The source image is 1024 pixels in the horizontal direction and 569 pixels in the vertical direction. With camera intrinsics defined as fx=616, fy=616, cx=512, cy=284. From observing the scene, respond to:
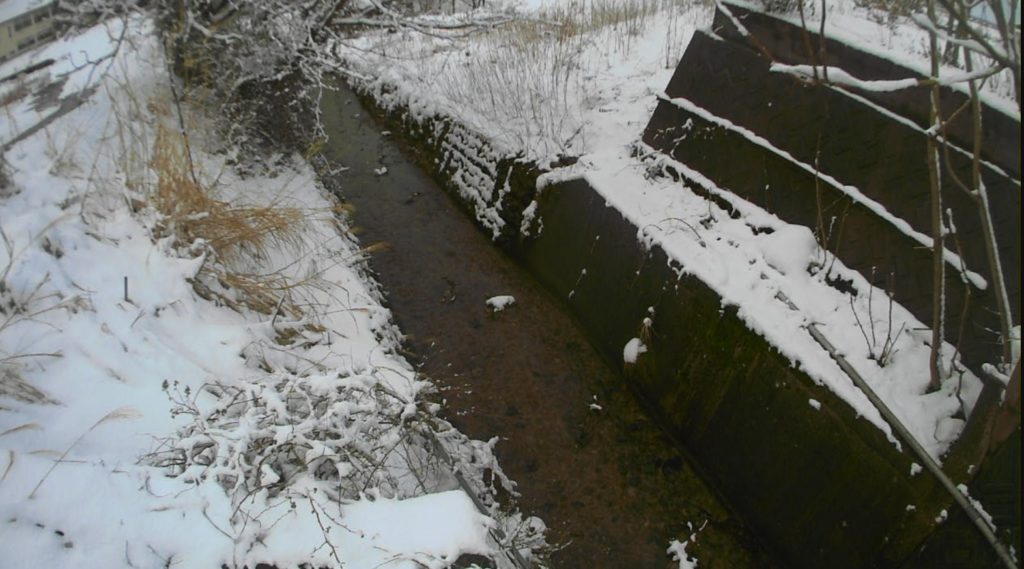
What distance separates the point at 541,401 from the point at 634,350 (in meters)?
0.60

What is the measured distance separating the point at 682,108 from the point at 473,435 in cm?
239

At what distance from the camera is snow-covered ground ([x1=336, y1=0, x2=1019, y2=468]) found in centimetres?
243

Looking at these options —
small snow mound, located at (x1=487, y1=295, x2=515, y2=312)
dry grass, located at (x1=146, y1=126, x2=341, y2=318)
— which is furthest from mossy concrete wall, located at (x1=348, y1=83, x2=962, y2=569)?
dry grass, located at (x1=146, y1=126, x2=341, y2=318)

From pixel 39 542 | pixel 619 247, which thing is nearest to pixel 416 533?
pixel 39 542

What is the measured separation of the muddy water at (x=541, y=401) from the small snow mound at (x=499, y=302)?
0.17 feet

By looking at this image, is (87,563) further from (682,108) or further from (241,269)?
(682,108)

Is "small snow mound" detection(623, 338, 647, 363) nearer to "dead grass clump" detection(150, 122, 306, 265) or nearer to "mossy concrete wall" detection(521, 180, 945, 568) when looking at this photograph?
"mossy concrete wall" detection(521, 180, 945, 568)

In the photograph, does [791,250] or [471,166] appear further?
[471,166]

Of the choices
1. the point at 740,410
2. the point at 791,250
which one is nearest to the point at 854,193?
the point at 791,250

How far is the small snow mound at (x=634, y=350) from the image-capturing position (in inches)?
133

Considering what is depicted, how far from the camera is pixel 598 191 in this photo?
3.88 metres

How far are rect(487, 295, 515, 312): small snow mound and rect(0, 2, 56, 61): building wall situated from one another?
347 centimetres

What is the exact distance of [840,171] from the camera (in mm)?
2939

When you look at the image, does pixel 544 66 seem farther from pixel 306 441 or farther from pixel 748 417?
pixel 306 441
